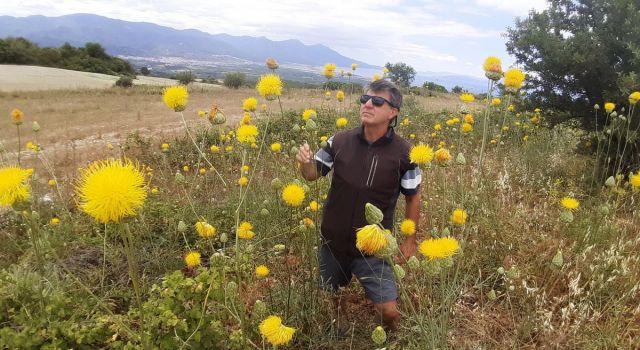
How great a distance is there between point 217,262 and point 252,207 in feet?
7.47

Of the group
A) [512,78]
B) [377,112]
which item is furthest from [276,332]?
[512,78]

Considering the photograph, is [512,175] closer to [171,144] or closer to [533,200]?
[533,200]

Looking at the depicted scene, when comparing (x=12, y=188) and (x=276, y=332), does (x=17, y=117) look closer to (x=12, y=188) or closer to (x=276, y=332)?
(x=12, y=188)

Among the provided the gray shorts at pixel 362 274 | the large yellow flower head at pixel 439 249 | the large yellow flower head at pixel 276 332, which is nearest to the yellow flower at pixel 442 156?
the large yellow flower head at pixel 439 249

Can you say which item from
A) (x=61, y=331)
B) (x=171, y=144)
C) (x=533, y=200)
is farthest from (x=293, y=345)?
(x=171, y=144)

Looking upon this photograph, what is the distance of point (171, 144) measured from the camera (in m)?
8.58

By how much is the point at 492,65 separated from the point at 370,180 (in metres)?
1.01

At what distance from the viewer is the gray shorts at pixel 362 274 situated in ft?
9.21

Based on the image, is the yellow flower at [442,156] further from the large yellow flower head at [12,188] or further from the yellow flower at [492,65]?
the large yellow flower head at [12,188]

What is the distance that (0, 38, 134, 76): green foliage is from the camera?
5625 centimetres

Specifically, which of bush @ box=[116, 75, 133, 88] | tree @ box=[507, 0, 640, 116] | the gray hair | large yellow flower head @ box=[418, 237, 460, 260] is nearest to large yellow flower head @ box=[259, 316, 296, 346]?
large yellow flower head @ box=[418, 237, 460, 260]

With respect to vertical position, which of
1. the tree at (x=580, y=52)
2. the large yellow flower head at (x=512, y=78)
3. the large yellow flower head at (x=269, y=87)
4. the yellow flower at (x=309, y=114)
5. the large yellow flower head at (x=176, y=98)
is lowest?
the yellow flower at (x=309, y=114)

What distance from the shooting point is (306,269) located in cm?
346

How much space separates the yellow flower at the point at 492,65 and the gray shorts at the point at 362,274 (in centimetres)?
136
